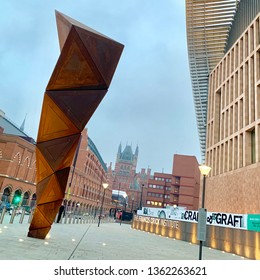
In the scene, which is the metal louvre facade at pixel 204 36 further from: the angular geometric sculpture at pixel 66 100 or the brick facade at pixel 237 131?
the angular geometric sculpture at pixel 66 100

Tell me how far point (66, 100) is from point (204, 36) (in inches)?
1877

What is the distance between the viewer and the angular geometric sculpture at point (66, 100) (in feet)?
32.8

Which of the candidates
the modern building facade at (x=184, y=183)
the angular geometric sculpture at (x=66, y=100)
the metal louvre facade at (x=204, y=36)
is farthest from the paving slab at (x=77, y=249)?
the modern building facade at (x=184, y=183)

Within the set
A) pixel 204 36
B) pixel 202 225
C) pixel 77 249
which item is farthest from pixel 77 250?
pixel 204 36

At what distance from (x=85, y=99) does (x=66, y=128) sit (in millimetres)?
1593

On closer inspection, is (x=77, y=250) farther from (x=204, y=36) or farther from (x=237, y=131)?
(x=204, y=36)

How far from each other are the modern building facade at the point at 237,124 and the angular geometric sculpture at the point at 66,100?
62.8 ft

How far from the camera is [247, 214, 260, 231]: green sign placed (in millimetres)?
14773

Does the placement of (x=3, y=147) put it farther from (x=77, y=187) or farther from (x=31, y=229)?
(x=31, y=229)

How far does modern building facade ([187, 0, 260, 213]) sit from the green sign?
29.4 feet

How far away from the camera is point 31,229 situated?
12070 millimetres

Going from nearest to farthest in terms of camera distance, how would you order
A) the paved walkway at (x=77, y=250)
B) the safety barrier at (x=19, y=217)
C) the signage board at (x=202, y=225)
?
the paved walkway at (x=77, y=250) < the signage board at (x=202, y=225) < the safety barrier at (x=19, y=217)
